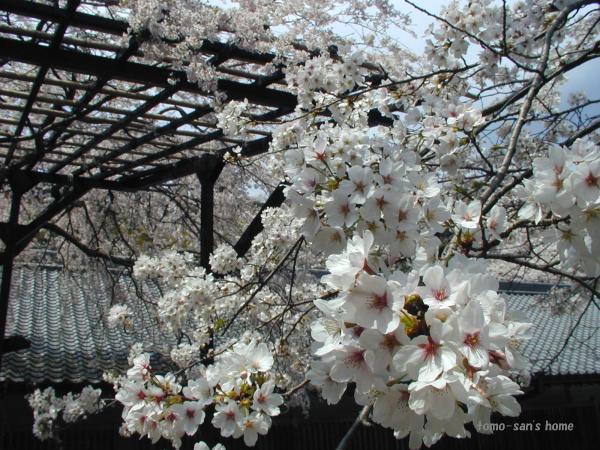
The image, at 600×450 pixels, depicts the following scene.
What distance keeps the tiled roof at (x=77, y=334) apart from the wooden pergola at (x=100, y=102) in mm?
1163

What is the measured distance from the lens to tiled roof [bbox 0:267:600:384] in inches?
274

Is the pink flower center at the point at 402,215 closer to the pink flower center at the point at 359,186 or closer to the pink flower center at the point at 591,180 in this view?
the pink flower center at the point at 359,186

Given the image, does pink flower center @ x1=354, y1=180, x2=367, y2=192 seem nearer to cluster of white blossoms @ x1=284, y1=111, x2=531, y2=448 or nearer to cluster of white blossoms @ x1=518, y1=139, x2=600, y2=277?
cluster of white blossoms @ x1=284, y1=111, x2=531, y2=448

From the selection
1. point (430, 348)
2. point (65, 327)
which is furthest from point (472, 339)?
point (65, 327)

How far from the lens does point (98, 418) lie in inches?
275

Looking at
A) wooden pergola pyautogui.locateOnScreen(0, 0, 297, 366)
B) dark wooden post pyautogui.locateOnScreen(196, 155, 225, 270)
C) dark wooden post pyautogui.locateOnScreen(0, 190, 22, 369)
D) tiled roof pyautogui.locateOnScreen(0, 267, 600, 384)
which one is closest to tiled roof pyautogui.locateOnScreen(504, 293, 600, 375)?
tiled roof pyautogui.locateOnScreen(0, 267, 600, 384)

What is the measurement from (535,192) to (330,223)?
18.8 inches

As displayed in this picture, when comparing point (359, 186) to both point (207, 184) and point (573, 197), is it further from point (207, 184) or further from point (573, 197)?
point (207, 184)

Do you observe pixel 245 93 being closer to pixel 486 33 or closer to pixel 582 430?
pixel 486 33

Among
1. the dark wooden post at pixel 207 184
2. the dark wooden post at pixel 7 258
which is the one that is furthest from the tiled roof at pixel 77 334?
the dark wooden post at pixel 207 184

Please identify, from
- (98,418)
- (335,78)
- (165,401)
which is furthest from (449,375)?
(98,418)

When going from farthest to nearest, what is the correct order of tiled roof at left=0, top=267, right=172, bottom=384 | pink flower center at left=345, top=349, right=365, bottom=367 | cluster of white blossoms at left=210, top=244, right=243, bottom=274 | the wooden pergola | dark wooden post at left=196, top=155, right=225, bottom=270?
tiled roof at left=0, top=267, right=172, bottom=384
dark wooden post at left=196, top=155, right=225, bottom=270
the wooden pergola
cluster of white blossoms at left=210, top=244, right=243, bottom=274
pink flower center at left=345, top=349, right=365, bottom=367

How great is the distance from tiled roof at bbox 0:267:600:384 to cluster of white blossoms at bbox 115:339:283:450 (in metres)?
5.20

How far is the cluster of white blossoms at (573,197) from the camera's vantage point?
1.08 metres
